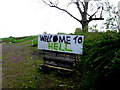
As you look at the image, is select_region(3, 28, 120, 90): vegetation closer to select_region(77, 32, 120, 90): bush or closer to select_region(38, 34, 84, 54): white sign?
select_region(77, 32, 120, 90): bush

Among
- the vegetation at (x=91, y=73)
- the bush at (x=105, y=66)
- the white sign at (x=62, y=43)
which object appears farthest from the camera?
the white sign at (x=62, y=43)

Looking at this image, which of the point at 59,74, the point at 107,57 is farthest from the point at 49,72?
the point at 107,57

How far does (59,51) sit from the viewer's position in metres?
6.25

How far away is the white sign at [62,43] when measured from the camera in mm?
5709

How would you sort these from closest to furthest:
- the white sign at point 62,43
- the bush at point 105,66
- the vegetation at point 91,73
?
the bush at point 105,66
the vegetation at point 91,73
the white sign at point 62,43

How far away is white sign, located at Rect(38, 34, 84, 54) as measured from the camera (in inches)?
225

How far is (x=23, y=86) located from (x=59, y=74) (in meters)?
1.67

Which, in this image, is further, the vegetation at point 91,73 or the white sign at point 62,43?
the white sign at point 62,43

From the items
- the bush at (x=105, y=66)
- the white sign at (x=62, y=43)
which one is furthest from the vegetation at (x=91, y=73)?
the white sign at (x=62, y=43)

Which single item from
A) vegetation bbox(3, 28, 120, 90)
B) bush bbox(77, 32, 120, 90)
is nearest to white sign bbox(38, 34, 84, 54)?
vegetation bbox(3, 28, 120, 90)

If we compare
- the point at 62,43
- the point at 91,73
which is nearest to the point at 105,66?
the point at 91,73

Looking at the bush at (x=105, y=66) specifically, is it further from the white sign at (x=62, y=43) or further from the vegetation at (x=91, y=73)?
the white sign at (x=62, y=43)

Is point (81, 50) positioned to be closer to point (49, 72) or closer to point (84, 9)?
point (49, 72)

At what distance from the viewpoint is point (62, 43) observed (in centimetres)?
612
